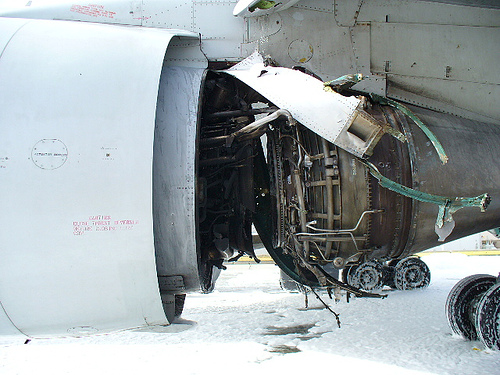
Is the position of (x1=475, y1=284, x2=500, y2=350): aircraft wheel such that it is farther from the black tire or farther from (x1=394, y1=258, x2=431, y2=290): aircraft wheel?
the black tire

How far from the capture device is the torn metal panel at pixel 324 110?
3.42 meters

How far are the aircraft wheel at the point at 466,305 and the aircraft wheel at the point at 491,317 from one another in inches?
33.8

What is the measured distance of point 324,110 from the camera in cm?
351

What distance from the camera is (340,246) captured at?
4.05 meters

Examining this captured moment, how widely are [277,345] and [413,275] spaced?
17.4 ft

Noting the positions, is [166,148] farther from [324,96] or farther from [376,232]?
[376,232]

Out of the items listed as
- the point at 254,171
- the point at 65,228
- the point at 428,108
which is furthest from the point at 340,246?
the point at 65,228

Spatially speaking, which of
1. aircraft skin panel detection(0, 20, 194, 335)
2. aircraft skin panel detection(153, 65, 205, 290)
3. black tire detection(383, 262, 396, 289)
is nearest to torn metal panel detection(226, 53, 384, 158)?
aircraft skin panel detection(153, 65, 205, 290)

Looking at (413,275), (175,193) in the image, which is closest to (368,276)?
(413,275)

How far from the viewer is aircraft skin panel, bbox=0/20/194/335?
10.1ft

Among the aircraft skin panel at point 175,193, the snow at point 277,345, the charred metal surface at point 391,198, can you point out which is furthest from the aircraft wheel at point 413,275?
the aircraft skin panel at point 175,193

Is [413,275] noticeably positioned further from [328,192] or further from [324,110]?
[324,110]

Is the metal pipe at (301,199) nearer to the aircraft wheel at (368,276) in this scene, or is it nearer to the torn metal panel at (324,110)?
the torn metal panel at (324,110)

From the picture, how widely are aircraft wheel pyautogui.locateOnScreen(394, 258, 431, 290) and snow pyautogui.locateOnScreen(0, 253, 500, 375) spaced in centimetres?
155
